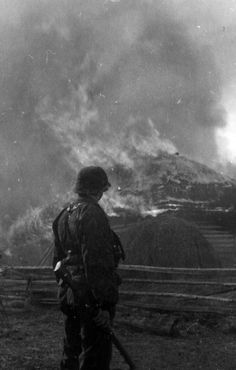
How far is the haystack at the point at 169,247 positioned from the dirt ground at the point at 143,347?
4668 mm

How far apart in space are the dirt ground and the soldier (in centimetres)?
152

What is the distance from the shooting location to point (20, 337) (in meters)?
6.45

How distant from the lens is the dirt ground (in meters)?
5.10

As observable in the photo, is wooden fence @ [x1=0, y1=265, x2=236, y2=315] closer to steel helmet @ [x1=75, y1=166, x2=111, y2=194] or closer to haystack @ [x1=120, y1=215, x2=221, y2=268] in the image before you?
haystack @ [x1=120, y1=215, x2=221, y2=268]

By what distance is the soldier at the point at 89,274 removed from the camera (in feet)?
11.1

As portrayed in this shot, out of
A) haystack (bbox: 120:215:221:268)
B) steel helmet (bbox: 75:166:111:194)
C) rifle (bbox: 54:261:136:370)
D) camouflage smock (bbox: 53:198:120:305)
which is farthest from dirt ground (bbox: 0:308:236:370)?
haystack (bbox: 120:215:221:268)

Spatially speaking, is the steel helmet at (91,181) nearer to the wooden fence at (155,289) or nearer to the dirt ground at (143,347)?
the dirt ground at (143,347)

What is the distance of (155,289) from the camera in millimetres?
9578

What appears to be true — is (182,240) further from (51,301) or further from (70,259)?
(70,259)

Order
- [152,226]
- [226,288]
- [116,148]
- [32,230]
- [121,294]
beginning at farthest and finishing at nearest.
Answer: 1. [116,148]
2. [32,230]
3. [152,226]
4. [121,294]
5. [226,288]

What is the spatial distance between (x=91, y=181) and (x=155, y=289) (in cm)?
637

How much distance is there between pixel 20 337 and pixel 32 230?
18.3 meters

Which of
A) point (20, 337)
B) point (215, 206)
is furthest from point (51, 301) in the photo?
point (215, 206)

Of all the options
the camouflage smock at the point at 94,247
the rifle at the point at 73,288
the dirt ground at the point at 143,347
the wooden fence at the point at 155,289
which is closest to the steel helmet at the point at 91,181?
the camouflage smock at the point at 94,247
